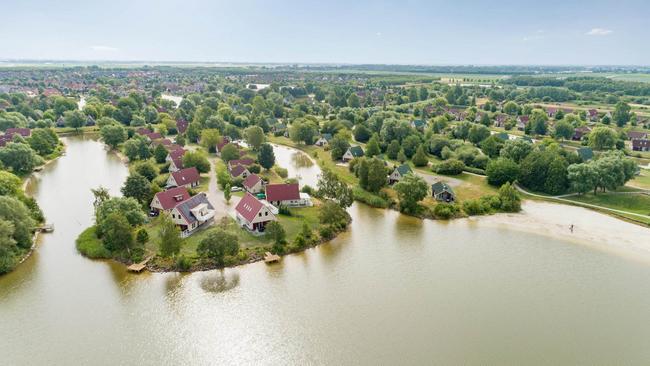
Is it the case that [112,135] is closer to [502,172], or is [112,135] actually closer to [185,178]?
[185,178]

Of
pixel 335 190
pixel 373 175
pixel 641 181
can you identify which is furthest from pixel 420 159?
pixel 641 181

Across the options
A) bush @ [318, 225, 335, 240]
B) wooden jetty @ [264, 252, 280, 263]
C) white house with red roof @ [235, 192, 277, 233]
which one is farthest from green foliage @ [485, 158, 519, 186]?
wooden jetty @ [264, 252, 280, 263]

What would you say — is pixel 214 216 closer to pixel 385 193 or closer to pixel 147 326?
pixel 147 326

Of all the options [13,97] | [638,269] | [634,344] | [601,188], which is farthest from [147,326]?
[13,97]

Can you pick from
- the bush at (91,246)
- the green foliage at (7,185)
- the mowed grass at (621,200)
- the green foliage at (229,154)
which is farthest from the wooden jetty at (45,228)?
the mowed grass at (621,200)

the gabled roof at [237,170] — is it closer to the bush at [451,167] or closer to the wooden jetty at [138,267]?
the wooden jetty at [138,267]

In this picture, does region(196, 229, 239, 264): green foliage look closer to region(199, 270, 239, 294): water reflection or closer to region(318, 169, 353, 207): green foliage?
region(199, 270, 239, 294): water reflection
